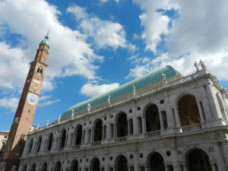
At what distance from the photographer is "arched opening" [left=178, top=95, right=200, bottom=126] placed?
25.7 meters

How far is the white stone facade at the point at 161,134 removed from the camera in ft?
Answer: 60.6

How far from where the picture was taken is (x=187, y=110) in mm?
26891

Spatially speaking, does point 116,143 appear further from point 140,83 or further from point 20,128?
point 20,128

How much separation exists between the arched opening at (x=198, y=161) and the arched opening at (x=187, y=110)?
4667mm

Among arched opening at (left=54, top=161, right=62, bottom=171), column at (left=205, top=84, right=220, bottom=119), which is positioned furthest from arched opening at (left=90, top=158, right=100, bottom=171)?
column at (left=205, top=84, right=220, bottom=119)

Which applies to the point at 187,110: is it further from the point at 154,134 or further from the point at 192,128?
the point at 154,134

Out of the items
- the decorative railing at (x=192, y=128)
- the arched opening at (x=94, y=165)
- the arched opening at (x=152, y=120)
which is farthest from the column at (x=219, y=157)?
the arched opening at (x=94, y=165)

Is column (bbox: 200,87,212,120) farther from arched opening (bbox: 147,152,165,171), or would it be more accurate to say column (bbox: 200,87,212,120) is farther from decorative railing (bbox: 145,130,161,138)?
arched opening (bbox: 147,152,165,171)

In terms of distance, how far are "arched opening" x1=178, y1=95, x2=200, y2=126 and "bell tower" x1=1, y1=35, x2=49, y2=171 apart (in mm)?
39484

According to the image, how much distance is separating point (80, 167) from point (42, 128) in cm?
1868

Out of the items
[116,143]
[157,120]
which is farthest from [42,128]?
[157,120]

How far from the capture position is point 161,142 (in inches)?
842

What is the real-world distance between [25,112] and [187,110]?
132 ft

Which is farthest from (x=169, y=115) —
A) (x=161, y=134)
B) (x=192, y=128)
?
(x=192, y=128)
